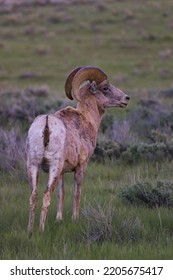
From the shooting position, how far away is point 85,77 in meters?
9.35

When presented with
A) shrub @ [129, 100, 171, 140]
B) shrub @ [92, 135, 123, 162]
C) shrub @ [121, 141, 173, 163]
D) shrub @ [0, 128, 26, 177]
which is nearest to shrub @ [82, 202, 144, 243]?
shrub @ [0, 128, 26, 177]

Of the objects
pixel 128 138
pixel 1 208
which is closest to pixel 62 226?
pixel 1 208

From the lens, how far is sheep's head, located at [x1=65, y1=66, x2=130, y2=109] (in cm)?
924

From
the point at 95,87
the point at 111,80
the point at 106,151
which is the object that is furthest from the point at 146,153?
the point at 111,80

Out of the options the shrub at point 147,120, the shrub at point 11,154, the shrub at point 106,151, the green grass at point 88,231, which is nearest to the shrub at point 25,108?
the shrub at point 147,120

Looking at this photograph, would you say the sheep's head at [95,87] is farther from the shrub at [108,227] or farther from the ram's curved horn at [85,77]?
the shrub at [108,227]

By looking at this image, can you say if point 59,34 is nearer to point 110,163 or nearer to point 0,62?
point 0,62

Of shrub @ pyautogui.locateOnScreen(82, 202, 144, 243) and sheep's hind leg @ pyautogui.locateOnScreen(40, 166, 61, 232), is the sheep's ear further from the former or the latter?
shrub @ pyautogui.locateOnScreen(82, 202, 144, 243)

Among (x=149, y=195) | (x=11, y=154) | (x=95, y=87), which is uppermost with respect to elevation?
(x=95, y=87)

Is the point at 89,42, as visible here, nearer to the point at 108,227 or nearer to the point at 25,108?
the point at 25,108

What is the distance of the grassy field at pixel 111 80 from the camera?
25.2ft

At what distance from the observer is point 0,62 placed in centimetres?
3562

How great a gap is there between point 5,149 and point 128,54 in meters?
25.0

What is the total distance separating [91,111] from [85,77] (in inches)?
21.5
